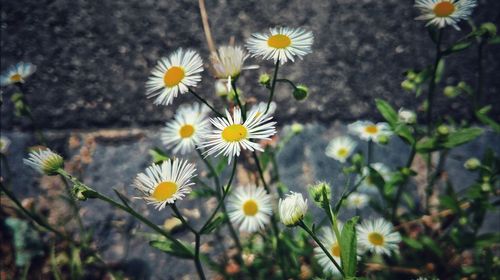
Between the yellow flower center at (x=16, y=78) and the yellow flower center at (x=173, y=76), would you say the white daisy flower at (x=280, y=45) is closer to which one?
the yellow flower center at (x=173, y=76)

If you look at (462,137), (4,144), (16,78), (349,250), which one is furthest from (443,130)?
(4,144)

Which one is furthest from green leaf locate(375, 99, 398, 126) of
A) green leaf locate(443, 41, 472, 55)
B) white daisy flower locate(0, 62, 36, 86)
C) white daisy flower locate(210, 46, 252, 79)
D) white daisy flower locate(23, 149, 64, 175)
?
white daisy flower locate(0, 62, 36, 86)

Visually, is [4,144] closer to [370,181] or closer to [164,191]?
[164,191]

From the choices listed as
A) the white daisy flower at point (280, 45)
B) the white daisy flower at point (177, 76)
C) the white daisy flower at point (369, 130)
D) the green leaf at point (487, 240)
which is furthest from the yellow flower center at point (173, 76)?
the green leaf at point (487, 240)

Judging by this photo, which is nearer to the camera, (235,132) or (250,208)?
(235,132)

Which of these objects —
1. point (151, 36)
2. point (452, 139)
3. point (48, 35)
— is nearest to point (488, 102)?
point (452, 139)

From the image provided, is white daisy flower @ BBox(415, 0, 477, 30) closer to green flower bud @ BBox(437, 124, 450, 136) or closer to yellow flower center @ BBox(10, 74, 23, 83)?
green flower bud @ BBox(437, 124, 450, 136)

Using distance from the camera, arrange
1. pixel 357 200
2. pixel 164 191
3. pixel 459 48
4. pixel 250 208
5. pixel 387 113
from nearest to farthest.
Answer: pixel 164 191, pixel 459 48, pixel 387 113, pixel 250 208, pixel 357 200

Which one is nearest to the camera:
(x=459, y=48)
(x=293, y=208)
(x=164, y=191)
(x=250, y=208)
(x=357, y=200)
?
(x=293, y=208)

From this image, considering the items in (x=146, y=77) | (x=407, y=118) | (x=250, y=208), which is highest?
(x=146, y=77)
